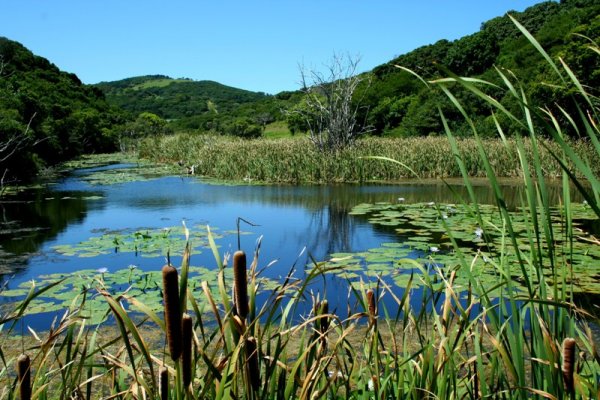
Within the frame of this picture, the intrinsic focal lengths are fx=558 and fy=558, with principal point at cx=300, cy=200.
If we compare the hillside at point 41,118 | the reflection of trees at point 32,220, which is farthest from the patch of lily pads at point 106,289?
the hillside at point 41,118

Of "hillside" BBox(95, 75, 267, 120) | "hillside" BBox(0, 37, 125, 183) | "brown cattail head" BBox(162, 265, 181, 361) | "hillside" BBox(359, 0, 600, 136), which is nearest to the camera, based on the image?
"brown cattail head" BBox(162, 265, 181, 361)

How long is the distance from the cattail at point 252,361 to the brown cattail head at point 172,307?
0.67 feet

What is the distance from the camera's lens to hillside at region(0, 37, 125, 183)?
14641 mm

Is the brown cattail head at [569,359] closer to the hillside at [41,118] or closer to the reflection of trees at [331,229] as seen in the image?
the hillside at [41,118]

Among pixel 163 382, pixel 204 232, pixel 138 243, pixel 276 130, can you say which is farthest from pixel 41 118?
pixel 276 130

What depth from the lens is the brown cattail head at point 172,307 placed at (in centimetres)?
78

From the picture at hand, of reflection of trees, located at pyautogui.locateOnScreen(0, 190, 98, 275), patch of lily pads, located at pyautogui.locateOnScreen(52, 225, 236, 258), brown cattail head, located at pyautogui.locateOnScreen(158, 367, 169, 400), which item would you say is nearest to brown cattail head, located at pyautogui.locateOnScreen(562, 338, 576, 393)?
brown cattail head, located at pyautogui.locateOnScreen(158, 367, 169, 400)

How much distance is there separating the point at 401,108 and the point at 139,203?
28015mm

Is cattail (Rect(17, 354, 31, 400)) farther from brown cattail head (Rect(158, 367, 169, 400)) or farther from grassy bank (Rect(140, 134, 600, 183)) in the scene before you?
grassy bank (Rect(140, 134, 600, 183))

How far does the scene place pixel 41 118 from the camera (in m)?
21.2

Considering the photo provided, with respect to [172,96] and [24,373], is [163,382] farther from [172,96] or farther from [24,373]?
[172,96]

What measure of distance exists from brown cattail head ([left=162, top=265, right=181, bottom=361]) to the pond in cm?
141

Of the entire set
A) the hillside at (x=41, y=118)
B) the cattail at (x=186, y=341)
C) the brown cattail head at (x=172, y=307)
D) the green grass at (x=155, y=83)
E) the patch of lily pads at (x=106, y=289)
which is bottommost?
the patch of lily pads at (x=106, y=289)

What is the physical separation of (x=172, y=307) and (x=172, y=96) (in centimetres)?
8963
